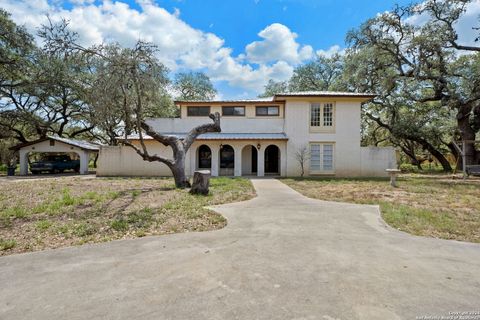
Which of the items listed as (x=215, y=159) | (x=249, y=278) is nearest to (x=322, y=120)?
(x=215, y=159)

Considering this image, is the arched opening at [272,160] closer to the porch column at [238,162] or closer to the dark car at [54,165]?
the porch column at [238,162]

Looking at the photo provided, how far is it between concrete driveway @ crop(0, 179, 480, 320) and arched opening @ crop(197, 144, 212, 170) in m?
15.9

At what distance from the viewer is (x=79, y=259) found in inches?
168

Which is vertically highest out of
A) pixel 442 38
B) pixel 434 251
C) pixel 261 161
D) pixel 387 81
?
pixel 442 38

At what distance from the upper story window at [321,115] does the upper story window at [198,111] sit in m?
7.84

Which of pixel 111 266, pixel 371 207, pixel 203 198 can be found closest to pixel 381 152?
pixel 371 207

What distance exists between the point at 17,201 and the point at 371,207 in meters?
11.4

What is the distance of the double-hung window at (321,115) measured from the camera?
64.2ft

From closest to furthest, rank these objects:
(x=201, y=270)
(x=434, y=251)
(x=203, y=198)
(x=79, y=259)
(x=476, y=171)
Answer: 1. (x=201, y=270)
2. (x=79, y=259)
3. (x=434, y=251)
4. (x=203, y=198)
5. (x=476, y=171)

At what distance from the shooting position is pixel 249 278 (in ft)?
11.6

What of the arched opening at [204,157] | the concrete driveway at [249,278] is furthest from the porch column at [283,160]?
the concrete driveway at [249,278]

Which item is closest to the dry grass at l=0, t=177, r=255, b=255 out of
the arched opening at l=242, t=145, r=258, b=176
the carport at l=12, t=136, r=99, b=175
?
the arched opening at l=242, t=145, r=258, b=176

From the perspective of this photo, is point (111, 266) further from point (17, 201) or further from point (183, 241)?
point (17, 201)

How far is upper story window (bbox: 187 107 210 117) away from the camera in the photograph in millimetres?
20875
